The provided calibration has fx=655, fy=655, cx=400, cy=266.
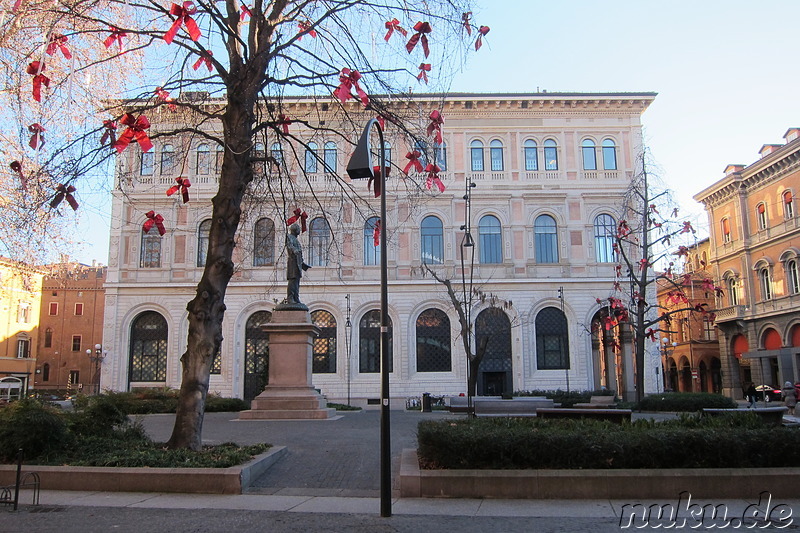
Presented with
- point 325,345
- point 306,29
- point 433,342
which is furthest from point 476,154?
point 306,29

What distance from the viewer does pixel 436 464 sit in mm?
9430

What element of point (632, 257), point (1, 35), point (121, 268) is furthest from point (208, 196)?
point (1, 35)

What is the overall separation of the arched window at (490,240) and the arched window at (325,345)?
32.4 feet

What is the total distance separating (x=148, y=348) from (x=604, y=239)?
1107 inches

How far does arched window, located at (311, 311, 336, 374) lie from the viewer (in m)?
38.1

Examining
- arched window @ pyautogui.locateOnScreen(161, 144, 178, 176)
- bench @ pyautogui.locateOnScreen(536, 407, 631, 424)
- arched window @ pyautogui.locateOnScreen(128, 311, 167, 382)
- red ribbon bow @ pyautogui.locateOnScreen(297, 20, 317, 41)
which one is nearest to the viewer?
red ribbon bow @ pyautogui.locateOnScreen(297, 20, 317, 41)

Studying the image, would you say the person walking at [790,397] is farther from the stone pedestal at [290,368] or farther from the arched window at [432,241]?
the stone pedestal at [290,368]

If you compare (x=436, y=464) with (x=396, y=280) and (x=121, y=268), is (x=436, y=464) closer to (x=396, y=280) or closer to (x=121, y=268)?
(x=396, y=280)

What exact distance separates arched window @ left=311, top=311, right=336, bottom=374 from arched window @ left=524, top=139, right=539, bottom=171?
1537 centimetres

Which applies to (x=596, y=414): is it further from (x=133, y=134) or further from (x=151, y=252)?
(x=151, y=252)

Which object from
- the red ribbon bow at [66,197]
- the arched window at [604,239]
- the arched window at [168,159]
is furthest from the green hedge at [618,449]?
the arched window at [604,239]

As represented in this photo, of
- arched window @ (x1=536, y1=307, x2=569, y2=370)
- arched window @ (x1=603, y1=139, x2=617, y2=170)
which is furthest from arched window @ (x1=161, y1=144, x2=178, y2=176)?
arched window @ (x1=603, y1=139, x2=617, y2=170)

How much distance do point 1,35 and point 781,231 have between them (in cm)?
4840

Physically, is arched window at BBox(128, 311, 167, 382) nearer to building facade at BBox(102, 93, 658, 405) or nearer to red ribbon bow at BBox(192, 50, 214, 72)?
building facade at BBox(102, 93, 658, 405)
